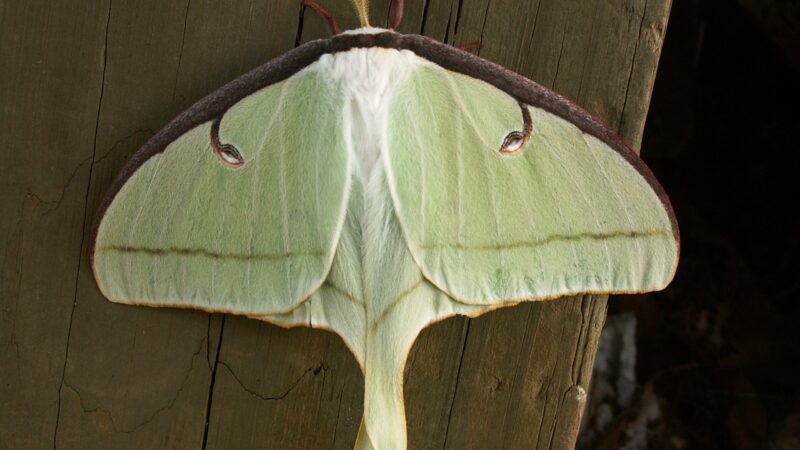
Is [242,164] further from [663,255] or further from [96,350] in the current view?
[663,255]

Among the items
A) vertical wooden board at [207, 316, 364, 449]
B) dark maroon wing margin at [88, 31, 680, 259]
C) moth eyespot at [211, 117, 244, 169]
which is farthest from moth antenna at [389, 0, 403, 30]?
vertical wooden board at [207, 316, 364, 449]

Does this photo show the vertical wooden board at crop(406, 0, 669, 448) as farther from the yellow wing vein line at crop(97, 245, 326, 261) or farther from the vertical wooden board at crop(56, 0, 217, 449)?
the vertical wooden board at crop(56, 0, 217, 449)

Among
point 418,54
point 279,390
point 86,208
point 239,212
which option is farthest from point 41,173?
point 418,54

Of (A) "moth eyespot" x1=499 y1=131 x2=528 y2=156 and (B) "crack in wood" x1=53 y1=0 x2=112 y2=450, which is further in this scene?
(B) "crack in wood" x1=53 y1=0 x2=112 y2=450

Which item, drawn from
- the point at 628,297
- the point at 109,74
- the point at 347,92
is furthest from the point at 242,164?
the point at 628,297

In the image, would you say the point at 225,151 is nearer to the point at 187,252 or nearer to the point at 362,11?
the point at 187,252

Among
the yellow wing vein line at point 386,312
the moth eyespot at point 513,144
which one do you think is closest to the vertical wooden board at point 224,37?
the moth eyespot at point 513,144
